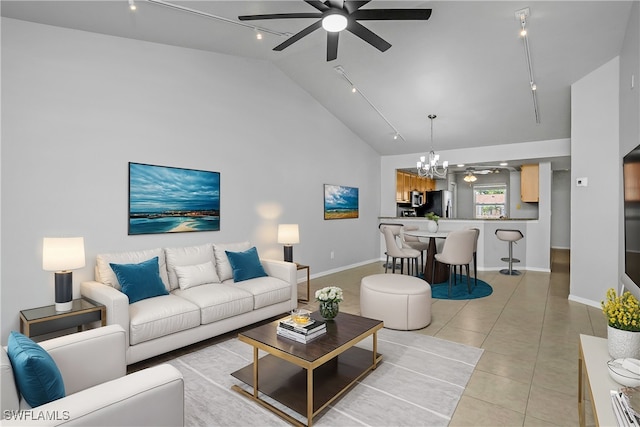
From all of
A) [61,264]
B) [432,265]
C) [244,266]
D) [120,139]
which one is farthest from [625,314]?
[120,139]

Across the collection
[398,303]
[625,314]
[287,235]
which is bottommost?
[398,303]

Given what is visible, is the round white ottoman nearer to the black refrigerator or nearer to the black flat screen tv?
the black flat screen tv

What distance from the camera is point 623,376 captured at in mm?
1544

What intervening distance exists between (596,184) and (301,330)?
446cm

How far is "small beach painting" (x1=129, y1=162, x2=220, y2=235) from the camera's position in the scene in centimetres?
359

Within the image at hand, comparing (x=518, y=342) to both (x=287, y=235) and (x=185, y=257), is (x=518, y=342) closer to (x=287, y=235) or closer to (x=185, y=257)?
(x=287, y=235)

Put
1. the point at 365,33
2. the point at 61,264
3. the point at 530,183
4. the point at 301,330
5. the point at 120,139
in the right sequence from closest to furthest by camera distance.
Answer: the point at 301,330 < the point at 61,264 < the point at 365,33 < the point at 120,139 < the point at 530,183

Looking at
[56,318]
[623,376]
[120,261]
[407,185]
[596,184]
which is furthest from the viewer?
[407,185]

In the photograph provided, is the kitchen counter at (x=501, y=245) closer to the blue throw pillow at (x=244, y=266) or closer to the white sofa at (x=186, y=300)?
the white sofa at (x=186, y=300)

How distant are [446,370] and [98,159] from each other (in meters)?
3.76

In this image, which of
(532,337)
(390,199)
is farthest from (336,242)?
(532,337)

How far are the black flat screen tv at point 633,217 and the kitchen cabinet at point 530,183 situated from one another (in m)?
4.84

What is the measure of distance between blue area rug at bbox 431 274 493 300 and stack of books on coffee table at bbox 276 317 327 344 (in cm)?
295

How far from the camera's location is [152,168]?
3.69 m
